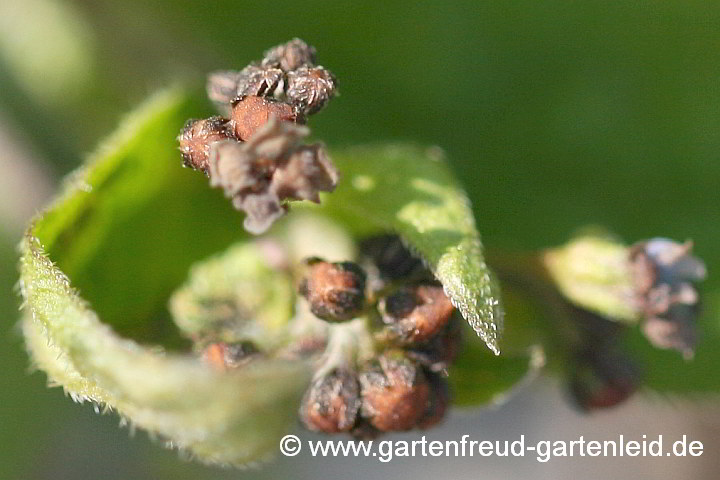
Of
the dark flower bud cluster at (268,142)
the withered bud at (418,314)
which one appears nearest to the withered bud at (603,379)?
the withered bud at (418,314)

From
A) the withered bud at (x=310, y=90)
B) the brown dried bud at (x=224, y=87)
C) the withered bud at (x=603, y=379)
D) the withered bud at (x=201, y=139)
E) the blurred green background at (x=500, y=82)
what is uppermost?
the blurred green background at (x=500, y=82)

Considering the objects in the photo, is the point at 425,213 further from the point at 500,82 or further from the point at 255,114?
the point at 500,82

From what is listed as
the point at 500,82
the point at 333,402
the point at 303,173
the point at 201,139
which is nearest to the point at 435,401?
the point at 333,402

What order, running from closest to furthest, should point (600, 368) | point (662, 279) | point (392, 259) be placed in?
point (392, 259) < point (662, 279) < point (600, 368)

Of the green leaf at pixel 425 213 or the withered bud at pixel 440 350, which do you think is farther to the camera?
the withered bud at pixel 440 350

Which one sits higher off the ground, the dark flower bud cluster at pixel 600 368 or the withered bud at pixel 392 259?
the withered bud at pixel 392 259

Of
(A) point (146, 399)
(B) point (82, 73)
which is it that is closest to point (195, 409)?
(A) point (146, 399)

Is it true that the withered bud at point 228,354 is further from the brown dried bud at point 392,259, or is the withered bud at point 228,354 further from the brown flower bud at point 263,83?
the brown flower bud at point 263,83
